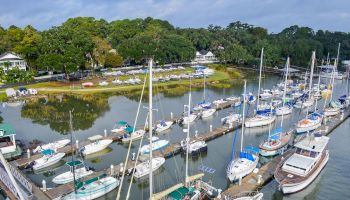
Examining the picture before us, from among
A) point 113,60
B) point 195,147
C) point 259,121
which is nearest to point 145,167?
point 195,147

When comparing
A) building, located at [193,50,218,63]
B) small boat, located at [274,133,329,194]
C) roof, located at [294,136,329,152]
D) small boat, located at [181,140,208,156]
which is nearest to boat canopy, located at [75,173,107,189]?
small boat, located at [181,140,208,156]

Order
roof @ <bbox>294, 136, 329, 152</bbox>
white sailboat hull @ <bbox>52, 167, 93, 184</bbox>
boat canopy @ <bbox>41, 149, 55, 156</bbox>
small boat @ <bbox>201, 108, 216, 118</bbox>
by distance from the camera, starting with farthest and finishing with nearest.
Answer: small boat @ <bbox>201, 108, 216, 118</bbox>
boat canopy @ <bbox>41, 149, 55, 156</bbox>
roof @ <bbox>294, 136, 329, 152</bbox>
white sailboat hull @ <bbox>52, 167, 93, 184</bbox>

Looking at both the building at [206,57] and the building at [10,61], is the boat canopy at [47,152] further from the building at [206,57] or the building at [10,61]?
the building at [206,57]

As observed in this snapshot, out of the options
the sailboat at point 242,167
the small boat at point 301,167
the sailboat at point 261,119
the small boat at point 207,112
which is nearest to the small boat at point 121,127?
the small boat at point 207,112

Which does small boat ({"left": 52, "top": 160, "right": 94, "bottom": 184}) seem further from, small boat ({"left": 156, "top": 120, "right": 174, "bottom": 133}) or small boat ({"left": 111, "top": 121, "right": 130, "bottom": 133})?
small boat ({"left": 156, "top": 120, "right": 174, "bottom": 133})

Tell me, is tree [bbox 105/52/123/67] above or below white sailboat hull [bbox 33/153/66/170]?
above

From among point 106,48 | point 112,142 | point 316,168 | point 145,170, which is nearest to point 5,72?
point 106,48
